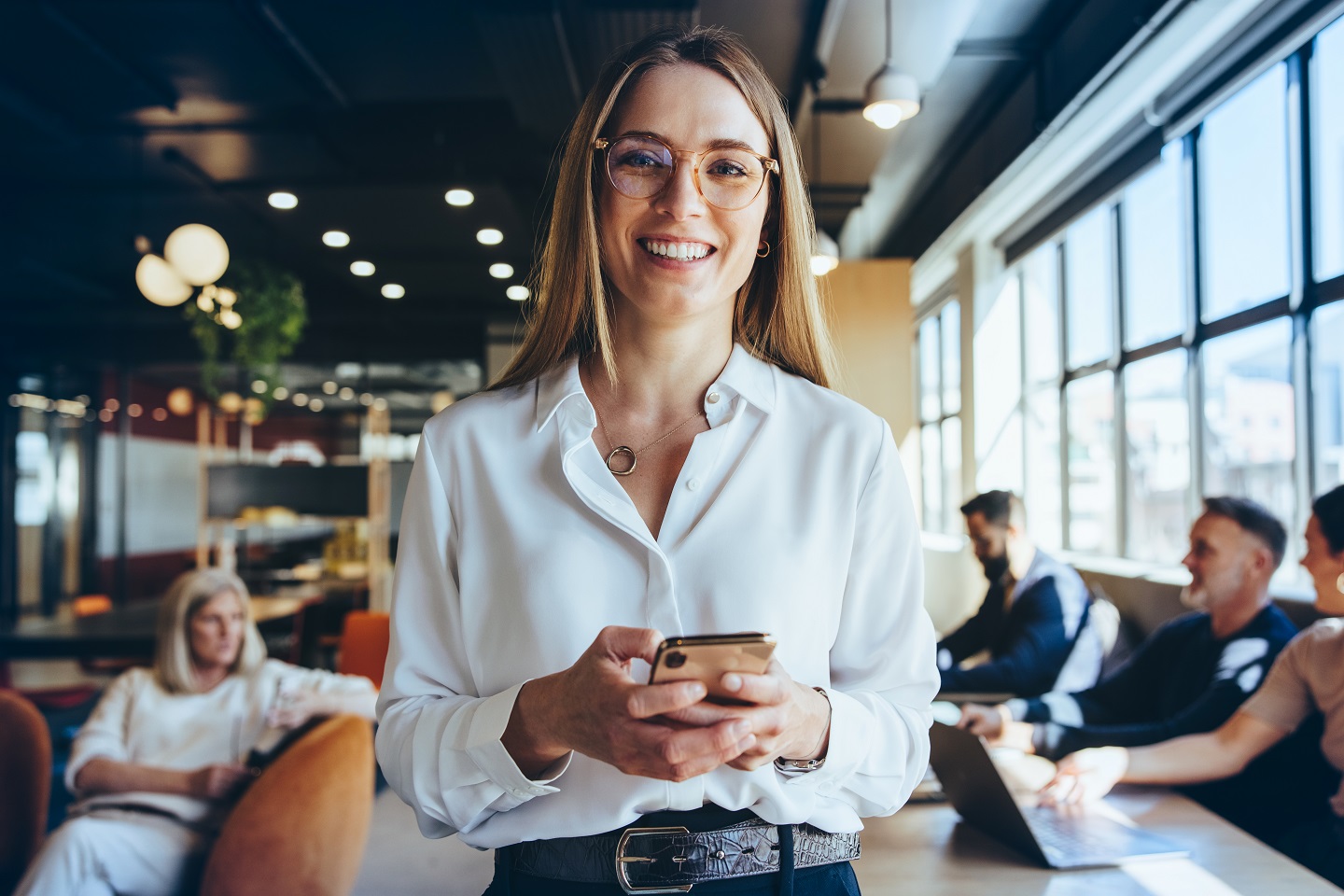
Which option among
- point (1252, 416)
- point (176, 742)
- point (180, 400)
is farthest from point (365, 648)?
point (180, 400)

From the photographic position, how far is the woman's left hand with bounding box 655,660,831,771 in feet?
2.56

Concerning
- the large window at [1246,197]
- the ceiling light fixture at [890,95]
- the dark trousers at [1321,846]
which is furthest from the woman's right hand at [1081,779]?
the ceiling light fixture at [890,95]

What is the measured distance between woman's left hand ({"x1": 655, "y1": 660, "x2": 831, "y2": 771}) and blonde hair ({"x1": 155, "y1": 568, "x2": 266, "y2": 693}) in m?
2.95

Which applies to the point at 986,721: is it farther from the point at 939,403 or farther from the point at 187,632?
the point at 939,403

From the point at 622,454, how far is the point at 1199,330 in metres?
5.09

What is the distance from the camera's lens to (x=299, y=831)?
8.20 feet

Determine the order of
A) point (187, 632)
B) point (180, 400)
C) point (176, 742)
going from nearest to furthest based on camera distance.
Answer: point (176, 742) < point (187, 632) < point (180, 400)

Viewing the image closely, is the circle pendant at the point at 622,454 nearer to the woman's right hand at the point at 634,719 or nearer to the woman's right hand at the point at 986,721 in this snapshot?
the woman's right hand at the point at 634,719

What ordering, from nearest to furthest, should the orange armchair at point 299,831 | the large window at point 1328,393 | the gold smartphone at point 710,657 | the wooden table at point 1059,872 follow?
the gold smartphone at point 710,657, the wooden table at point 1059,872, the orange armchair at point 299,831, the large window at point 1328,393

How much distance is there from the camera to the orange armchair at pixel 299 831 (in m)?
2.48

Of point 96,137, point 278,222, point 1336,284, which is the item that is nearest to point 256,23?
point 96,137

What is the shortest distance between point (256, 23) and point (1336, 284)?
205 inches

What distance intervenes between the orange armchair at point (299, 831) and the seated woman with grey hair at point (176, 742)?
217 millimetres

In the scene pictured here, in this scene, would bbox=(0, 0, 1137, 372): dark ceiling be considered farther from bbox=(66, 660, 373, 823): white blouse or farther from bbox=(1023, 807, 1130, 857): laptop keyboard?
bbox=(1023, 807, 1130, 857): laptop keyboard
